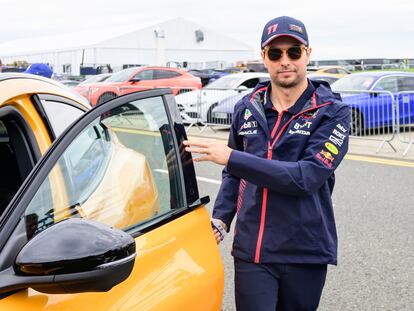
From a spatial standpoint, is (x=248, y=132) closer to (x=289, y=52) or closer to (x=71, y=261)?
(x=289, y=52)

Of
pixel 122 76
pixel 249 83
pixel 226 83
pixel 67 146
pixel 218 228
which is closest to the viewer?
pixel 67 146

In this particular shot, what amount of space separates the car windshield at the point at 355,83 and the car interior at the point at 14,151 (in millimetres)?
10816

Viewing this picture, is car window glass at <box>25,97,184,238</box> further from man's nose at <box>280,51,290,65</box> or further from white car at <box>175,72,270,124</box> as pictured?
white car at <box>175,72,270,124</box>

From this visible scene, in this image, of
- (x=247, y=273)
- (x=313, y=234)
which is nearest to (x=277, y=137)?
(x=313, y=234)

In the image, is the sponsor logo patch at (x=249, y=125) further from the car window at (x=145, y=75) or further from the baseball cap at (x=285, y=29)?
the car window at (x=145, y=75)

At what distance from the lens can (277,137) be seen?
2.23 meters

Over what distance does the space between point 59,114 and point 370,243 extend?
3591 mm

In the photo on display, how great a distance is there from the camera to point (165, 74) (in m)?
18.5

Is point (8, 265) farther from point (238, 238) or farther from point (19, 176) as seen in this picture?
point (238, 238)

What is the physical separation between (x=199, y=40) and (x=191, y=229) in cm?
5024

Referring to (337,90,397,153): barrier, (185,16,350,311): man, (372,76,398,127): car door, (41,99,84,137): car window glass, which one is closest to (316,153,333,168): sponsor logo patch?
(185,16,350,311): man

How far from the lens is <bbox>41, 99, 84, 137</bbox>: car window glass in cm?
204

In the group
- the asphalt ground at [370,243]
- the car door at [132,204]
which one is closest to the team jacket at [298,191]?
the car door at [132,204]

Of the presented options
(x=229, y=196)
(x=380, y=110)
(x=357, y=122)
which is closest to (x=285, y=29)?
(x=229, y=196)
